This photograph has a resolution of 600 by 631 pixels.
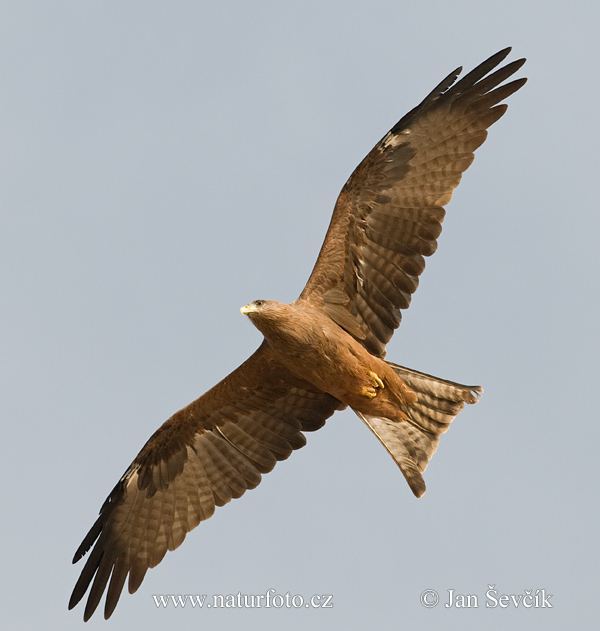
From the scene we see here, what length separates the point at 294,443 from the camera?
12.9m

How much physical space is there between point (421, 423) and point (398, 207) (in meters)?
2.48

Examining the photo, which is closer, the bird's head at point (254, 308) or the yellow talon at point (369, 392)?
the bird's head at point (254, 308)

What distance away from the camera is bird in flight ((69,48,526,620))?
11906 mm

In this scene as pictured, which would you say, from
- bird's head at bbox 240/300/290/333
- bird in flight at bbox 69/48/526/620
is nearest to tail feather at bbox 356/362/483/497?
bird in flight at bbox 69/48/526/620

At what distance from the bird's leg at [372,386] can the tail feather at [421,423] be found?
1.67ft

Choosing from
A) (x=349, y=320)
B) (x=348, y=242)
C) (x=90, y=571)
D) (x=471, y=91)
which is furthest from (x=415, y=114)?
(x=90, y=571)

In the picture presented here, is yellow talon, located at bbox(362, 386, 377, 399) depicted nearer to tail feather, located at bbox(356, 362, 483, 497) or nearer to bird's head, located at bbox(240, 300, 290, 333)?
tail feather, located at bbox(356, 362, 483, 497)

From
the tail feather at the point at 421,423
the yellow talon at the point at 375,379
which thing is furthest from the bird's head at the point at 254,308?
the tail feather at the point at 421,423

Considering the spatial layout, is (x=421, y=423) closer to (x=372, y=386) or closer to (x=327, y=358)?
(x=372, y=386)

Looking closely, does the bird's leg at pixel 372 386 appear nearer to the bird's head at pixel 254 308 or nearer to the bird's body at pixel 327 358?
the bird's body at pixel 327 358

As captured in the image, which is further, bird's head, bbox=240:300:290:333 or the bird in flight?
the bird in flight

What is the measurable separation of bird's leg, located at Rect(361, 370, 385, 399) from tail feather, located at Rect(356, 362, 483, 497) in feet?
1.67

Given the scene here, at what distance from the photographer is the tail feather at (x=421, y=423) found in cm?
1238

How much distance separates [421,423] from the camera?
12.5 metres
